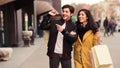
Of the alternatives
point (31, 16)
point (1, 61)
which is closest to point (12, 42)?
point (1, 61)

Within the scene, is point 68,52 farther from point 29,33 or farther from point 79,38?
point 29,33

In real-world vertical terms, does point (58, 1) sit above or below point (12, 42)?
above

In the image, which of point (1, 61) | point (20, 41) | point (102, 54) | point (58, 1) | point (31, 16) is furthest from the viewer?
point (58, 1)

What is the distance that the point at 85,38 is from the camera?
658cm

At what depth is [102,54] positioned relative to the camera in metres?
6.30

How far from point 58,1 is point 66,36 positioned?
2111 inches

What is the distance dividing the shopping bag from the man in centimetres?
46

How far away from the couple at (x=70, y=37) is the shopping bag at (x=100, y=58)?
11.3 inches

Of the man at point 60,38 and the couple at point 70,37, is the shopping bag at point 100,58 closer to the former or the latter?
the couple at point 70,37

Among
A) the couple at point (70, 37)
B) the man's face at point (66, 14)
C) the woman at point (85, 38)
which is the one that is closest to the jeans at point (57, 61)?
the couple at point (70, 37)

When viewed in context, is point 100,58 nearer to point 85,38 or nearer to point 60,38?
point 85,38

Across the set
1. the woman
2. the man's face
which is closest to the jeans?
the woman

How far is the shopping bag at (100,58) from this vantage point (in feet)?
20.3

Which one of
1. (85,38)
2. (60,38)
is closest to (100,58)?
(85,38)
